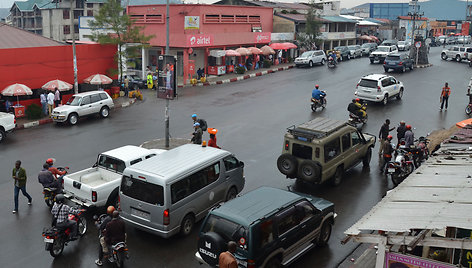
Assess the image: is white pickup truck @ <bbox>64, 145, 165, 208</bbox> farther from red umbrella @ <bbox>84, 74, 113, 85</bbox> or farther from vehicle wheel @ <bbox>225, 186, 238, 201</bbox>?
red umbrella @ <bbox>84, 74, 113, 85</bbox>

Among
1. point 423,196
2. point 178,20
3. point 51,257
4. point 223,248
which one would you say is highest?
point 178,20

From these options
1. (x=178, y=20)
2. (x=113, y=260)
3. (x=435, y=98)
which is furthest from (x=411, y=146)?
(x=178, y=20)

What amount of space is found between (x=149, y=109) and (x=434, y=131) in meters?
15.6

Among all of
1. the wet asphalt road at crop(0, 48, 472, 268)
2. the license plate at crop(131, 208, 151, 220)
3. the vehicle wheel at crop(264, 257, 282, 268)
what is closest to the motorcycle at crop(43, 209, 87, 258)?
the wet asphalt road at crop(0, 48, 472, 268)

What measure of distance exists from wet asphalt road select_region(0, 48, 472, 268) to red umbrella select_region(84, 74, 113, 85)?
92.1 inches

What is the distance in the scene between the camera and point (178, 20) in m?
39.5

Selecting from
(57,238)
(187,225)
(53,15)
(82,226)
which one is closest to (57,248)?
(57,238)

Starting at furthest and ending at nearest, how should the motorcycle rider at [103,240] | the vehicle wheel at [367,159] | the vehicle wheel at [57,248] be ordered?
the vehicle wheel at [367,159], the vehicle wheel at [57,248], the motorcycle rider at [103,240]

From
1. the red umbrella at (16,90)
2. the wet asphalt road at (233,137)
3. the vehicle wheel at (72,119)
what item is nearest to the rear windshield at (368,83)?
the wet asphalt road at (233,137)

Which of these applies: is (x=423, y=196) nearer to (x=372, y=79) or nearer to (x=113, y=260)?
(x=113, y=260)

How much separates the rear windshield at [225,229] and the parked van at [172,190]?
5.55 ft

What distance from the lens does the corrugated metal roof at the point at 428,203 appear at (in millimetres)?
6371

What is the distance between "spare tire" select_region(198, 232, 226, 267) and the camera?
28.5 feet

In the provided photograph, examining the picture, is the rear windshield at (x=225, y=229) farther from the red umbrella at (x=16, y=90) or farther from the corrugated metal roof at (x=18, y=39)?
the corrugated metal roof at (x=18, y=39)
